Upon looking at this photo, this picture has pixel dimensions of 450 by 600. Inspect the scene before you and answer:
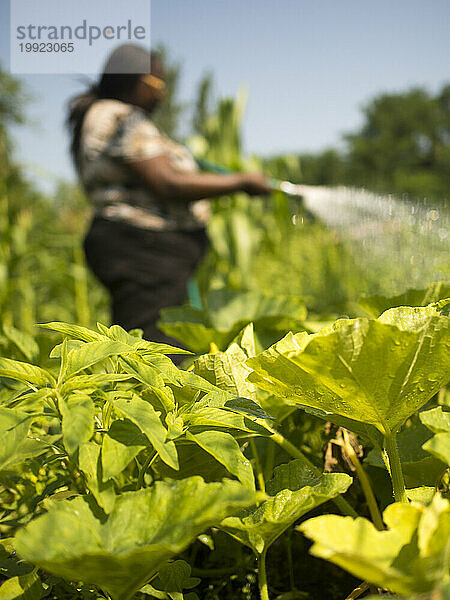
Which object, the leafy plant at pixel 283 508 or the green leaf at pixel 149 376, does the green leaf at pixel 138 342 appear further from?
the leafy plant at pixel 283 508

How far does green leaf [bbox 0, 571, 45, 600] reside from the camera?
1.57 ft

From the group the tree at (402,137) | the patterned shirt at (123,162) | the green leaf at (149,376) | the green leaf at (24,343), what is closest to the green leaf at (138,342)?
the green leaf at (149,376)

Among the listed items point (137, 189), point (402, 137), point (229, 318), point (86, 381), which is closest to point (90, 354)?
point (86, 381)

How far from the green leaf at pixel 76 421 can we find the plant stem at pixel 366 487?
12.2 inches

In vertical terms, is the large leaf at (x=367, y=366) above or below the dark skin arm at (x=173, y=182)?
below

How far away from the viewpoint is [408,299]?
80cm

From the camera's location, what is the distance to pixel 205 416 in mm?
478

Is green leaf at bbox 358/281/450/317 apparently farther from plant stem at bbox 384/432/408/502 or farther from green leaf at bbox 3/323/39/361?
green leaf at bbox 3/323/39/361

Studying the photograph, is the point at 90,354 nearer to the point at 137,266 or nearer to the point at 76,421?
the point at 76,421

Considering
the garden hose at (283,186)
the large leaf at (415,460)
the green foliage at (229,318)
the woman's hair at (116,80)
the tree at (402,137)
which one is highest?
the tree at (402,137)

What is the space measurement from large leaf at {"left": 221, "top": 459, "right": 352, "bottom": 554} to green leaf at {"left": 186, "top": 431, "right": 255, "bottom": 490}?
0.05m

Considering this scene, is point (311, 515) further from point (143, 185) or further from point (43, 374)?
point (143, 185)

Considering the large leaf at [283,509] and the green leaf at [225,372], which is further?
the green leaf at [225,372]

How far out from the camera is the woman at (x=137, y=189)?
202cm
